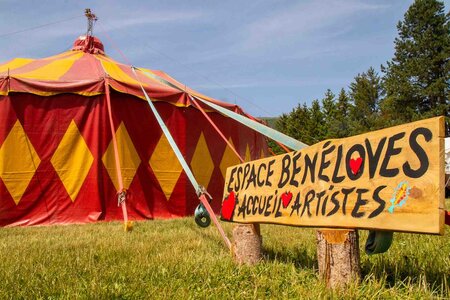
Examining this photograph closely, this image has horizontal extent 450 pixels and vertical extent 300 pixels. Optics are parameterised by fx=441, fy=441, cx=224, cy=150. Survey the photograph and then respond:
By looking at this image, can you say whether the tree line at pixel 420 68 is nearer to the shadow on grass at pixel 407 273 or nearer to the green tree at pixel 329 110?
the green tree at pixel 329 110

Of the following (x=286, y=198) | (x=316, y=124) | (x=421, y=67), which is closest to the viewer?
(x=286, y=198)

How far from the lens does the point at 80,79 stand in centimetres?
621

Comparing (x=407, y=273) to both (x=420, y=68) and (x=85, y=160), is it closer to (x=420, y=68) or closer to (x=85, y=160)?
(x=85, y=160)

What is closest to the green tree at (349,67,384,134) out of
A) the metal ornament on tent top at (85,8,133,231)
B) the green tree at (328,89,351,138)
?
the green tree at (328,89,351,138)

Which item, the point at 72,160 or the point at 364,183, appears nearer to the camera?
the point at 364,183

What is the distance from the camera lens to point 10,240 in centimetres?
400

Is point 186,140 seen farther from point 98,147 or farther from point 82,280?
point 82,280

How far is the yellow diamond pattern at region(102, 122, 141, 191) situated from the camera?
19.7ft

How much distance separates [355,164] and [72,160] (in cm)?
475

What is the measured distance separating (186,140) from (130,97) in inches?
40.9

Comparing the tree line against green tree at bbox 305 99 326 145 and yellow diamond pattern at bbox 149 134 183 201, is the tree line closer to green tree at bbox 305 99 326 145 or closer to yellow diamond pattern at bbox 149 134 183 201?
green tree at bbox 305 99 326 145

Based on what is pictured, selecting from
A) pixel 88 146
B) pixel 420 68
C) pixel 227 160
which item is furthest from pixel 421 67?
A: pixel 88 146

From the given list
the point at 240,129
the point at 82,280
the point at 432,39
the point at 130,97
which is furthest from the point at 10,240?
the point at 432,39

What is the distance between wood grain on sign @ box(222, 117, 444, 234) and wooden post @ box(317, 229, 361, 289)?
0.22 ft
